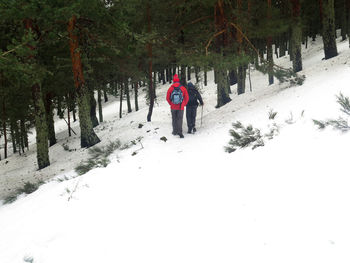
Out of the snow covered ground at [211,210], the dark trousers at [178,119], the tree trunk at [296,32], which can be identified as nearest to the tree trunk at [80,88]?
the dark trousers at [178,119]

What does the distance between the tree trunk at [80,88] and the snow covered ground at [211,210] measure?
21.8ft

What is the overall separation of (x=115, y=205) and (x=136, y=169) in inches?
71.0

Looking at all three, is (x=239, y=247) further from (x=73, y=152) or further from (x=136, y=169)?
(x=73, y=152)

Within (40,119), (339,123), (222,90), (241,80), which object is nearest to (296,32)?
(241,80)

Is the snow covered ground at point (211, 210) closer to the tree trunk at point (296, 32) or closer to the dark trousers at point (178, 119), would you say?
the dark trousers at point (178, 119)

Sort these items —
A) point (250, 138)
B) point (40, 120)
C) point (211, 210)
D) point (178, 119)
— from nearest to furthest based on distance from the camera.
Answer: point (211, 210), point (250, 138), point (178, 119), point (40, 120)

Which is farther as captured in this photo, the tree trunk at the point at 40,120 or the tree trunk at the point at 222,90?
the tree trunk at the point at 222,90

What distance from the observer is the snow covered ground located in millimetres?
2715

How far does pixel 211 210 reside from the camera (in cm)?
361

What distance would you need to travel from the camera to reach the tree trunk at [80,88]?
36.2 ft

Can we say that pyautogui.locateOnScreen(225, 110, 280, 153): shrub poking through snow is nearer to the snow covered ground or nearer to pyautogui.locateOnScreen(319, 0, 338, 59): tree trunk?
the snow covered ground

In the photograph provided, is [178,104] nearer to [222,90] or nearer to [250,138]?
[250,138]

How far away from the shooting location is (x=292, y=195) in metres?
3.25

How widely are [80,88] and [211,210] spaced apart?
10029 mm
